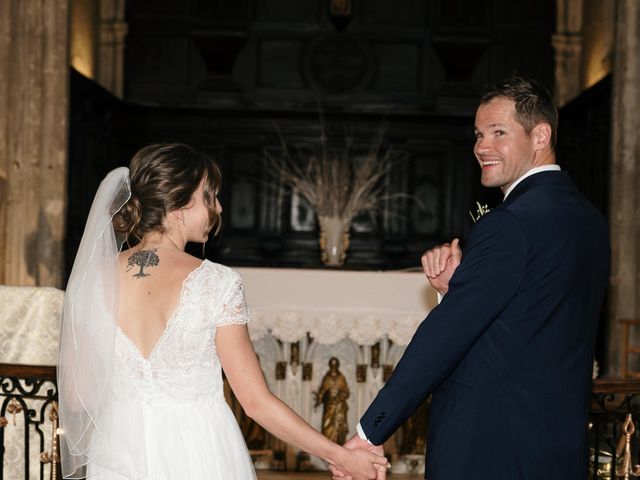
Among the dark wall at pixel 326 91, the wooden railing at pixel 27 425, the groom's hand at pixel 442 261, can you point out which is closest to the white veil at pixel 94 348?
the wooden railing at pixel 27 425

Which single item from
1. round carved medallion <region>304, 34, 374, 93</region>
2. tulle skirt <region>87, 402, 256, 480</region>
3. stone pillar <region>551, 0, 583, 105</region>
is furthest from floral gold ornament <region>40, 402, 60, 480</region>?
stone pillar <region>551, 0, 583, 105</region>

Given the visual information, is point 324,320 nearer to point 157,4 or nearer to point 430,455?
point 430,455

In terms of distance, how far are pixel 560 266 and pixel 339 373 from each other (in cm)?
357

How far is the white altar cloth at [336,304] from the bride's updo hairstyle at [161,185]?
122 inches

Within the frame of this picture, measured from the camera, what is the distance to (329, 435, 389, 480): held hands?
298 centimetres

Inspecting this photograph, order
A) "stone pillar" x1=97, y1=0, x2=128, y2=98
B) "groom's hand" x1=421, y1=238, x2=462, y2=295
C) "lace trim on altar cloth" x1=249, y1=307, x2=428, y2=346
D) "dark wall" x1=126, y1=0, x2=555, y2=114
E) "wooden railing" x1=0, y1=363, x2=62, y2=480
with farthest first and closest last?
"dark wall" x1=126, y1=0, x2=555, y2=114, "stone pillar" x1=97, y1=0, x2=128, y2=98, "lace trim on altar cloth" x1=249, y1=307, x2=428, y2=346, "wooden railing" x1=0, y1=363, x2=62, y2=480, "groom's hand" x1=421, y1=238, x2=462, y2=295

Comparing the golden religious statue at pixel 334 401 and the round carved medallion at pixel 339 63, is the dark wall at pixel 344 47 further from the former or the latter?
the golden religious statue at pixel 334 401

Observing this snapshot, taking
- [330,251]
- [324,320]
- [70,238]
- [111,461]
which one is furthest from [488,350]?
[70,238]

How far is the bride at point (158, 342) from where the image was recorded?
2.67 meters

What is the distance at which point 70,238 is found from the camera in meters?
9.44

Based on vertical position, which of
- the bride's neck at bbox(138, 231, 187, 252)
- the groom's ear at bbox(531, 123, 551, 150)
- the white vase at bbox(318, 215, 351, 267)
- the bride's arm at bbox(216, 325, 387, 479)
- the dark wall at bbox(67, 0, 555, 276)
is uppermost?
the dark wall at bbox(67, 0, 555, 276)

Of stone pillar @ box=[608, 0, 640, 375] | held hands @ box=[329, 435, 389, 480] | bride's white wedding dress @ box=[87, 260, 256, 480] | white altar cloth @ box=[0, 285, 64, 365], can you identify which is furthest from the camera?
stone pillar @ box=[608, 0, 640, 375]

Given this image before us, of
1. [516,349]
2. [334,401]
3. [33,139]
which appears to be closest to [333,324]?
[334,401]

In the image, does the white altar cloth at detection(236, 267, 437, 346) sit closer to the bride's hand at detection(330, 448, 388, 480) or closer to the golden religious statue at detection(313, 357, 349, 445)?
the golden religious statue at detection(313, 357, 349, 445)
